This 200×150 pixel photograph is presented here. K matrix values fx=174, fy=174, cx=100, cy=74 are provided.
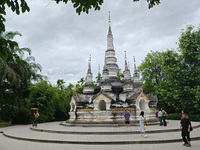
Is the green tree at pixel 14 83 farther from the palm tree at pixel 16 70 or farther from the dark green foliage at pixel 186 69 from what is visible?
the dark green foliage at pixel 186 69

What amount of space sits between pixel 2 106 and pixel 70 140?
42.7 ft

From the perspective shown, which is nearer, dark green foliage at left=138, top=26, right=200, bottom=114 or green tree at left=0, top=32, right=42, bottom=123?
green tree at left=0, top=32, right=42, bottom=123

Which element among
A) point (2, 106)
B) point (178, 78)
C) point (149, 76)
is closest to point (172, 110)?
point (149, 76)

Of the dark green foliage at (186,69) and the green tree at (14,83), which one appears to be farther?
the dark green foliage at (186,69)

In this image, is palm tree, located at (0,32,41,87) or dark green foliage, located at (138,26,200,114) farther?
dark green foliage, located at (138,26,200,114)

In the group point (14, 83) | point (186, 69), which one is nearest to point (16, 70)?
point (14, 83)

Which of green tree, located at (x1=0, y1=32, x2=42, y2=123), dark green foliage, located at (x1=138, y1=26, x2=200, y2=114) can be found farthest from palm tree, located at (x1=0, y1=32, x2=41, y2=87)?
dark green foliage, located at (x1=138, y1=26, x2=200, y2=114)

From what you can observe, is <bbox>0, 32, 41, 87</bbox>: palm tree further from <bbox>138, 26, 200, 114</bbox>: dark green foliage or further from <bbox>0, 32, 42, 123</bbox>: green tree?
<bbox>138, 26, 200, 114</bbox>: dark green foliage

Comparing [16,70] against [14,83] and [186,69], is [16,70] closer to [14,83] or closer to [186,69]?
[14,83]

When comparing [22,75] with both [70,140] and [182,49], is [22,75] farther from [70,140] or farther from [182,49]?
[182,49]

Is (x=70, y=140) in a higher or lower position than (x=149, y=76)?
lower

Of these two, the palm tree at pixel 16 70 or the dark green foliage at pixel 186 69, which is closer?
the palm tree at pixel 16 70

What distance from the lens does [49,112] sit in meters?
23.0

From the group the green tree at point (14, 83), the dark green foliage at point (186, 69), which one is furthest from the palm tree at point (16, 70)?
the dark green foliage at point (186, 69)
